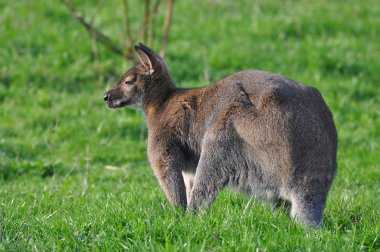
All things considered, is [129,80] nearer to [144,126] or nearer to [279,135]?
[279,135]

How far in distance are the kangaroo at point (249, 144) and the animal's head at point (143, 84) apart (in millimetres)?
327

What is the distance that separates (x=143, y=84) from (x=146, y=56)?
0.28m

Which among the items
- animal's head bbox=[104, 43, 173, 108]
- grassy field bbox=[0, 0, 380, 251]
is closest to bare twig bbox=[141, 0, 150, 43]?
grassy field bbox=[0, 0, 380, 251]

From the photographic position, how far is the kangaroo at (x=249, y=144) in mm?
5875

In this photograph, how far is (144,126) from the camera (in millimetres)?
11102

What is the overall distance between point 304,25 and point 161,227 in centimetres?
974

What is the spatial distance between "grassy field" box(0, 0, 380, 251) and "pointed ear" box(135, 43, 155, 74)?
1223mm

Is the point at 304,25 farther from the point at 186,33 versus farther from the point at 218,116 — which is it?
the point at 218,116

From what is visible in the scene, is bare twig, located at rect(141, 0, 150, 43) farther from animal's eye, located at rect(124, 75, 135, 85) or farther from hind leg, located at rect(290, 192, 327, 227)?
hind leg, located at rect(290, 192, 327, 227)

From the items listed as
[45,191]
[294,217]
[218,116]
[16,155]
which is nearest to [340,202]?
[294,217]

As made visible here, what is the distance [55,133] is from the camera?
1094cm

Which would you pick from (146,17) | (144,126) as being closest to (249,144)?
(144,126)

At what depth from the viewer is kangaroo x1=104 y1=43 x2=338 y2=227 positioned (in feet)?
19.3

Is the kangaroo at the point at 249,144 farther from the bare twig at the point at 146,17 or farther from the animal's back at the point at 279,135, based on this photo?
the bare twig at the point at 146,17
